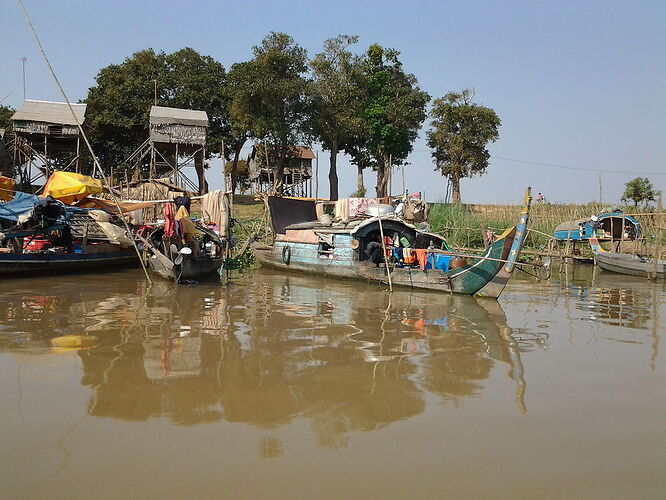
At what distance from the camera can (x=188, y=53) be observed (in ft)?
102

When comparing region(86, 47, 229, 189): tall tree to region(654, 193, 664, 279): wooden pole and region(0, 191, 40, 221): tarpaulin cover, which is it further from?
region(654, 193, 664, 279): wooden pole

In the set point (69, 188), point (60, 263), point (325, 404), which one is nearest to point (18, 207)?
point (60, 263)

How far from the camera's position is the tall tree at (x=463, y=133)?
1120 inches

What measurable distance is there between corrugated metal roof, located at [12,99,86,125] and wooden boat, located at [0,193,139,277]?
10753 millimetres

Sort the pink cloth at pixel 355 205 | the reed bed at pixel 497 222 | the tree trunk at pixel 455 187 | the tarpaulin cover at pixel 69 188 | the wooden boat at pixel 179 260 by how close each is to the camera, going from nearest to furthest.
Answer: the wooden boat at pixel 179 260
the tarpaulin cover at pixel 69 188
the pink cloth at pixel 355 205
the reed bed at pixel 497 222
the tree trunk at pixel 455 187

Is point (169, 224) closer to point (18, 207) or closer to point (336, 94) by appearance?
point (18, 207)

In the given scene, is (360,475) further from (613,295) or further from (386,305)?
(613,295)

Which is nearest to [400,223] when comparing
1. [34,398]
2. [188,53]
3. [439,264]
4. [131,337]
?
[439,264]

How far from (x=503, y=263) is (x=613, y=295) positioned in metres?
3.51

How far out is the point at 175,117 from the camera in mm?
24266

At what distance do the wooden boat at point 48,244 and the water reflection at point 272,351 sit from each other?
1.45 m

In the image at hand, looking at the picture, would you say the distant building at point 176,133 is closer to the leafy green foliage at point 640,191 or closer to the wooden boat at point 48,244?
the wooden boat at point 48,244

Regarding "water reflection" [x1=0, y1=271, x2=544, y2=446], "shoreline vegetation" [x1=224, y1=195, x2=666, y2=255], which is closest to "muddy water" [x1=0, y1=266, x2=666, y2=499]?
"water reflection" [x1=0, y1=271, x2=544, y2=446]

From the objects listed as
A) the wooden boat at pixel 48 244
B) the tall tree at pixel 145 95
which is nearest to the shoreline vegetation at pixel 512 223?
the wooden boat at pixel 48 244
